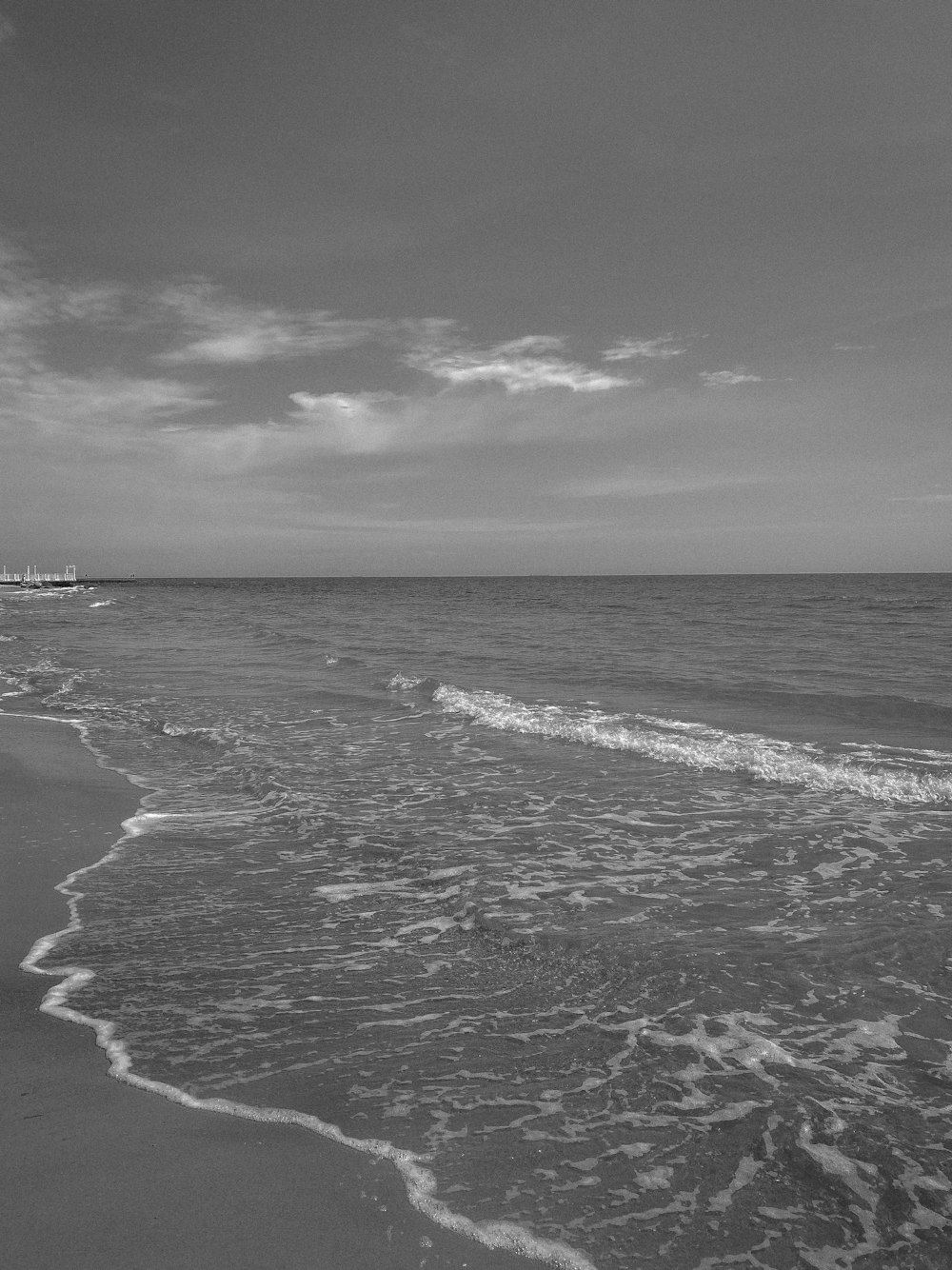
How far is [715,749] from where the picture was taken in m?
11.7

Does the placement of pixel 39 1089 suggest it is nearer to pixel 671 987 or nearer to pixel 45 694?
pixel 671 987

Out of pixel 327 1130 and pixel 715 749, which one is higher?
pixel 715 749

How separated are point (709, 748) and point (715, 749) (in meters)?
0.09

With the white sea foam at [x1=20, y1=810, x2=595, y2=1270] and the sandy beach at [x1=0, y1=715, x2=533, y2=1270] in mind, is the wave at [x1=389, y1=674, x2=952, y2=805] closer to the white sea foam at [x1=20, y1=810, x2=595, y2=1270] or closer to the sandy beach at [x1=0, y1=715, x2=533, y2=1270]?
the white sea foam at [x1=20, y1=810, x2=595, y2=1270]

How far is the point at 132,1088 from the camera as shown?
12.5 feet

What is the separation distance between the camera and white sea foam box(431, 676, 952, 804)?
32.5 ft

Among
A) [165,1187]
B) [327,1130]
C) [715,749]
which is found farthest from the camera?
[715,749]

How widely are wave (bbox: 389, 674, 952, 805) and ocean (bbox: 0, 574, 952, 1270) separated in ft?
0.24

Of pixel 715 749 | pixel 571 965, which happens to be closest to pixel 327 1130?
pixel 571 965

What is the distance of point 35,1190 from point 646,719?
40.0ft

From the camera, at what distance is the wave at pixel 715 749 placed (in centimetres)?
991

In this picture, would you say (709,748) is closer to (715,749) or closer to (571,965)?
(715,749)

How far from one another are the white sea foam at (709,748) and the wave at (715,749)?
0.01 meters

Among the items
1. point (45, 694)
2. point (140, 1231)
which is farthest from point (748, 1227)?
point (45, 694)
